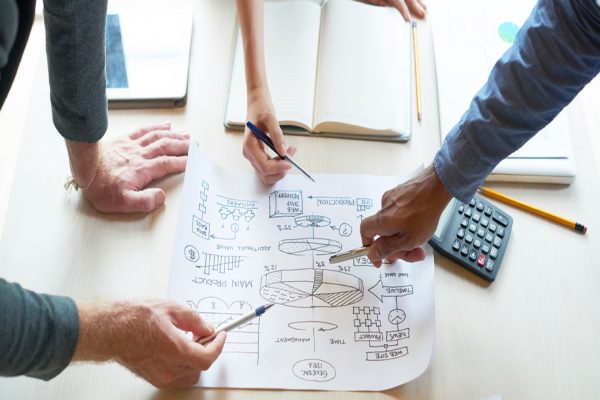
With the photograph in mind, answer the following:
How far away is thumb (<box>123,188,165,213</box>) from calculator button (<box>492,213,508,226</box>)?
53cm

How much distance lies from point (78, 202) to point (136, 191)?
94mm

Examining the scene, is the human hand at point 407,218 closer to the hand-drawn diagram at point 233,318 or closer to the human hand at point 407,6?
the hand-drawn diagram at point 233,318

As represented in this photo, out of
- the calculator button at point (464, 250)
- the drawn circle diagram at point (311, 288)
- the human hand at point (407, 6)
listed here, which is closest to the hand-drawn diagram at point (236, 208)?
the drawn circle diagram at point (311, 288)

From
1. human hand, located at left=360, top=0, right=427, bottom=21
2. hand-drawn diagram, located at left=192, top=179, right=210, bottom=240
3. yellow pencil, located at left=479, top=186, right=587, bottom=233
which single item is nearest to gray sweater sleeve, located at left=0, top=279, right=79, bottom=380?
hand-drawn diagram, located at left=192, top=179, right=210, bottom=240

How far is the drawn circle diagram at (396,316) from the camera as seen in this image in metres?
0.85

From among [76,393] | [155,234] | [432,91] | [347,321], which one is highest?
[432,91]

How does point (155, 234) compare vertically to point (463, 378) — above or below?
above

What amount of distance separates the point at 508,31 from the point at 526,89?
447 millimetres

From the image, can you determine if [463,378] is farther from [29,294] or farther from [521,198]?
[29,294]

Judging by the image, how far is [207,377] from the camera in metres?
0.79

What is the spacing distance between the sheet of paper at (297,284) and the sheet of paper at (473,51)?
0.23 metres

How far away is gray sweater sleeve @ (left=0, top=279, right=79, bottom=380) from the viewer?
0.64 meters

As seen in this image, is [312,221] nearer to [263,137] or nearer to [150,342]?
[263,137]

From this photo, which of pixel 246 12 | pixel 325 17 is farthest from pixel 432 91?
pixel 246 12
